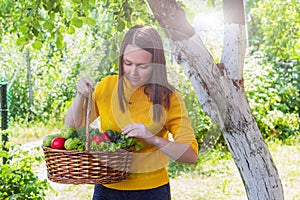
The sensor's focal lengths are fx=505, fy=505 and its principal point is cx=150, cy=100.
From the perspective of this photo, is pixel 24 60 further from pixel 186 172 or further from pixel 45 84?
pixel 186 172

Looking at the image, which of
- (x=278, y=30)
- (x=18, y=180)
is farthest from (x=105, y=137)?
(x=278, y=30)

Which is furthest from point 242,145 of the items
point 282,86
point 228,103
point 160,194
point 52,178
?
point 282,86

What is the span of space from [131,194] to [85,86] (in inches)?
17.9

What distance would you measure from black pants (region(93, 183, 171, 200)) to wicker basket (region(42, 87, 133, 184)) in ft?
0.60

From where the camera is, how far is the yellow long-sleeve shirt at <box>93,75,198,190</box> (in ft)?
5.95

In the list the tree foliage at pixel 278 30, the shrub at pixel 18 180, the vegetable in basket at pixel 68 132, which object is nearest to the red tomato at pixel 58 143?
the vegetable in basket at pixel 68 132

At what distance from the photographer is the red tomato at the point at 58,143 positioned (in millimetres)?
1676

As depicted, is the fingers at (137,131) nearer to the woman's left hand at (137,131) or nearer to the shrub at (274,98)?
the woman's left hand at (137,131)

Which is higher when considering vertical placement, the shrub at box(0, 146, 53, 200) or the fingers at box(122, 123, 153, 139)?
the fingers at box(122, 123, 153, 139)

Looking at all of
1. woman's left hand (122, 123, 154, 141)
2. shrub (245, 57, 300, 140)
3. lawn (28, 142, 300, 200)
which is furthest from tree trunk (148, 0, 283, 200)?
shrub (245, 57, 300, 140)

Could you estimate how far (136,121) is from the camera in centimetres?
183

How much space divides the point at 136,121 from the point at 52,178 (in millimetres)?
359

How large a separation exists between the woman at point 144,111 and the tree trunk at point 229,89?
0.18 meters

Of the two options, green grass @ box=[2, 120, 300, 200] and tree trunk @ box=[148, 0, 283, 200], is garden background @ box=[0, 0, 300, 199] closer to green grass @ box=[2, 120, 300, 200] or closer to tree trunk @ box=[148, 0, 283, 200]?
green grass @ box=[2, 120, 300, 200]
